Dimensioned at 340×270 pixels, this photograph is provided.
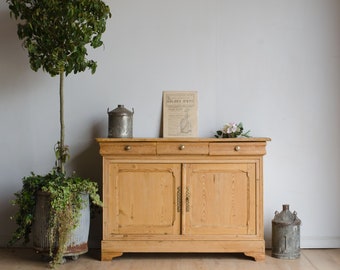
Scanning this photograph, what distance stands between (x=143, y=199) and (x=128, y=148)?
419 mm

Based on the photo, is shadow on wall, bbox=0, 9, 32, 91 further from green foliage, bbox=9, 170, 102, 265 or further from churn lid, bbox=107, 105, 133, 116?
green foliage, bbox=9, 170, 102, 265

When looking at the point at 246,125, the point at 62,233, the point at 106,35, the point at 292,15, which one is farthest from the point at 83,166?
the point at 292,15

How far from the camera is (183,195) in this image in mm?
4266

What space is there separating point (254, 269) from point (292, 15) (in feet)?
7.17

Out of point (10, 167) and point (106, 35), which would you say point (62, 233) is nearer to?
point (10, 167)

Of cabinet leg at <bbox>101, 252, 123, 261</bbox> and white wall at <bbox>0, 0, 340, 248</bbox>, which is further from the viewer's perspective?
white wall at <bbox>0, 0, 340, 248</bbox>

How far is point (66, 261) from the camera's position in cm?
420

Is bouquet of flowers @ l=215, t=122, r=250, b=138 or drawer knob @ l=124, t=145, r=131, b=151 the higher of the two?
bouquet of flowers @ l=215, t=122, r=250, b=138

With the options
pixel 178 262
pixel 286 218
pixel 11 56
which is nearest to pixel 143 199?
pixel 178 262

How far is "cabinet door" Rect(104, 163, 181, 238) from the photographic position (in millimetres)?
4262

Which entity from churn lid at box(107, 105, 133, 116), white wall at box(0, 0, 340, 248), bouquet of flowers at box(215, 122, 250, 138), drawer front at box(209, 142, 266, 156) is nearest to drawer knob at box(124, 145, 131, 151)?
churn lid at box(107, 105, 133, 116)

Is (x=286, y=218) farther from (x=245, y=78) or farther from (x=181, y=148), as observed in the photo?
(x=245, y=78)

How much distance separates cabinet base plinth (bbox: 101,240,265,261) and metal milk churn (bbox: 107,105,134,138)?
85 centimetres

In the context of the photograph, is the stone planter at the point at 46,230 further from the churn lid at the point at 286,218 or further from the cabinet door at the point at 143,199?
the churn lid at the point at 286,218
